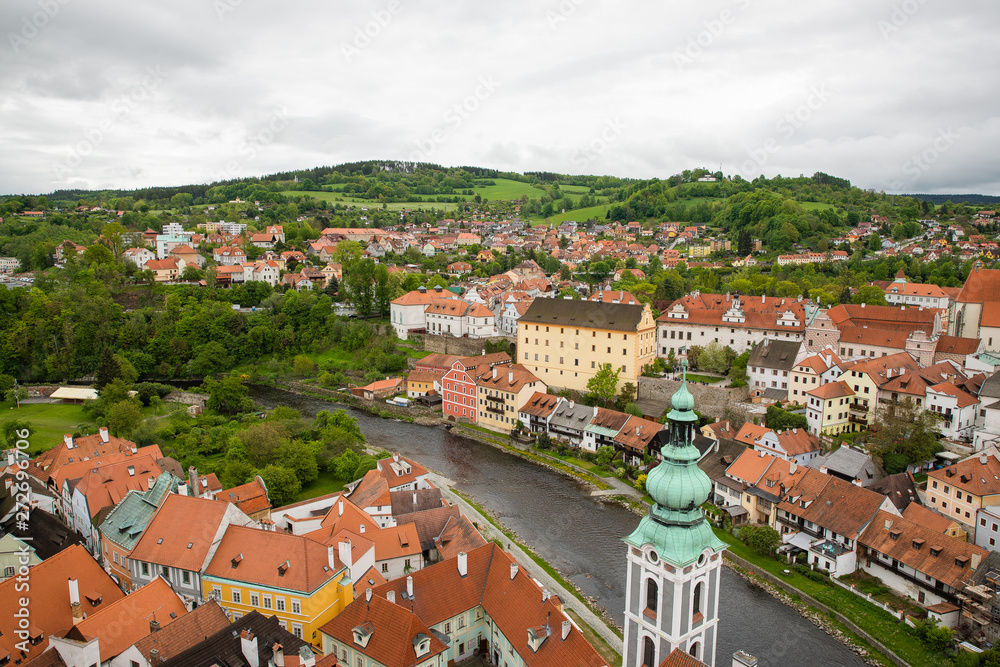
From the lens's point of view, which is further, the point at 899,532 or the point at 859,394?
the point at 859,394

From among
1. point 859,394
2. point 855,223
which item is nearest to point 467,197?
point 855,223

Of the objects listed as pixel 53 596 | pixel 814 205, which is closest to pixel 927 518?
pixel 53 596

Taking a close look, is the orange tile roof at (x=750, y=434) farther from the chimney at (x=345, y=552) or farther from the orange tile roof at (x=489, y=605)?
the chimney at (x=345, y=552)

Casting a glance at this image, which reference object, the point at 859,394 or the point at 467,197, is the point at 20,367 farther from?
the point at 467,197

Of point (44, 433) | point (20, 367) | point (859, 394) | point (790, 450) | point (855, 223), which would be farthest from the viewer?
point (855, 223)

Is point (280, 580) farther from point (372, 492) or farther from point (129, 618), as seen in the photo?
point (372, 492)

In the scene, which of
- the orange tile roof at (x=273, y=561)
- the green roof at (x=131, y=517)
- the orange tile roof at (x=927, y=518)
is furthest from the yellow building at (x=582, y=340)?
the green roof at (x=131, y=517)

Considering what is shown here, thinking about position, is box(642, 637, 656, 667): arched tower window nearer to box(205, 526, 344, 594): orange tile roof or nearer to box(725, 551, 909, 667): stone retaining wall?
box(205, 526, 344, 594): orange tile roof
